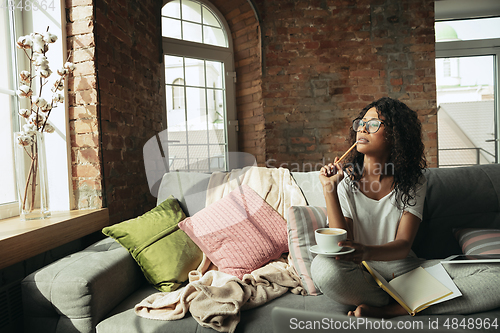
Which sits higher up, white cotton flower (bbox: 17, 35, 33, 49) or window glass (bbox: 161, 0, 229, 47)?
window glass (bbox: 161, 0, 229, 47)

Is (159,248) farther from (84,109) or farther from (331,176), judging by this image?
(84,109)

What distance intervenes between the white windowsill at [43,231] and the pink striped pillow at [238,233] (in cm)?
51

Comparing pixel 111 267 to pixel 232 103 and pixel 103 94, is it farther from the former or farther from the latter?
pixel 232 103

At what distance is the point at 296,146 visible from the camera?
313 centimetres

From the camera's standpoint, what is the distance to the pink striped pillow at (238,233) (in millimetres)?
1456

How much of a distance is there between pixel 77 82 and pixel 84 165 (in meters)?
0.45

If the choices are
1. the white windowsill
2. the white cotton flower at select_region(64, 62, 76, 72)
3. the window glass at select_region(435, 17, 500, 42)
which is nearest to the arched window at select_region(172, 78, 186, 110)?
the white cotton flower at select_region(64, 62, 76, 72)

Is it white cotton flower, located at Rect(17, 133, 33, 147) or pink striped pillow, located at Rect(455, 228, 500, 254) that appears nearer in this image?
pink striped pillow, located at Rect(455, 228, 500, 254)

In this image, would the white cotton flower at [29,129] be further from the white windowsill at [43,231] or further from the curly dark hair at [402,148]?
the curly dark hair at [402,148]

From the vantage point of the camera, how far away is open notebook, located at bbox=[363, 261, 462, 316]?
1.09 m

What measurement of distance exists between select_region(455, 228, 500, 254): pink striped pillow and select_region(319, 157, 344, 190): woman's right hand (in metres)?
0.59

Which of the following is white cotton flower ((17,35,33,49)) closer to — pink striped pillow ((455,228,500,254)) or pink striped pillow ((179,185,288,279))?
pink striped pillow ((179,185,288,279))

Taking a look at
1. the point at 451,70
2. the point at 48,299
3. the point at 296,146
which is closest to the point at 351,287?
the point at 48,299

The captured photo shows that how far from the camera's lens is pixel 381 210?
4.37 feet
